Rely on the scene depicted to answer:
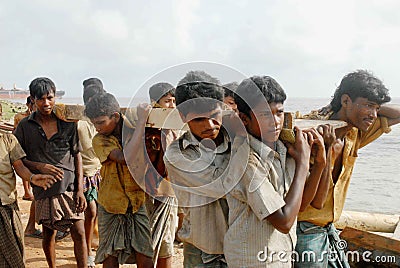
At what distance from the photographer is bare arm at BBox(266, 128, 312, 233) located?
1.98 m

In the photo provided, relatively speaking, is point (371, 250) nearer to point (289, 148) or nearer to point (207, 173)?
point (289, 148)

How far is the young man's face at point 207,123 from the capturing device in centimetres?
207

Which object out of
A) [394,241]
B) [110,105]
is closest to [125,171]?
[110,105]

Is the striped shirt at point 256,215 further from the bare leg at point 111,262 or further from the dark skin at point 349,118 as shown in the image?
the bare leg at point 111,262

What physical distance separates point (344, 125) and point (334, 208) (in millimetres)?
489

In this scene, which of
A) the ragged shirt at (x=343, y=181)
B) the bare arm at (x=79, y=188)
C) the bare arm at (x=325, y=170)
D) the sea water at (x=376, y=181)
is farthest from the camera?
the sea water at (x=376, y=181)

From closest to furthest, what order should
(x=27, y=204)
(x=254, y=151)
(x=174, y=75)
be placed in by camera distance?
(x=254, y=151)
(x=174, y=75)
(x=27, y=204)

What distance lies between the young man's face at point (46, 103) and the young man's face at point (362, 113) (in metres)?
2.59

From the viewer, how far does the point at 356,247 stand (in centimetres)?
346

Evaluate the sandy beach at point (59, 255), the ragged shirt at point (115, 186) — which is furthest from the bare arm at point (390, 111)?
the sandy beach at point (59, 255)

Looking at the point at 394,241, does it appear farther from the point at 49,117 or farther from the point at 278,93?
the point at 49,117

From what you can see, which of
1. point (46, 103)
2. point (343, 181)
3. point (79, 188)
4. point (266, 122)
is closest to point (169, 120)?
point (266, 122)

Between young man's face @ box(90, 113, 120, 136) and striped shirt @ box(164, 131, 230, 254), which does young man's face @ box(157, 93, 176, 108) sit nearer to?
young man's face @ box(90, 113, 120, 136)

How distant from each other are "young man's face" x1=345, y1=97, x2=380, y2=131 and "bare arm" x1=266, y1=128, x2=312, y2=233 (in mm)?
680
